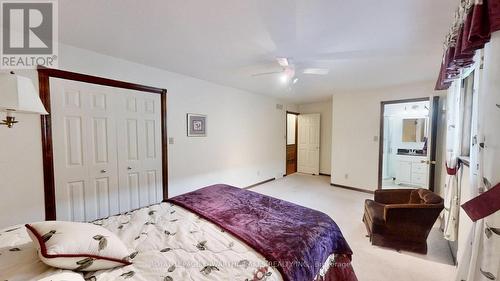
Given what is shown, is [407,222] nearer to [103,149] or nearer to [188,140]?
[188,140]

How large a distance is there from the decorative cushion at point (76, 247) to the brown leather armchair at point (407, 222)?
2.55 m

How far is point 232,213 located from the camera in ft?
5.91

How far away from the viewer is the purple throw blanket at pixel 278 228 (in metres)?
1.22

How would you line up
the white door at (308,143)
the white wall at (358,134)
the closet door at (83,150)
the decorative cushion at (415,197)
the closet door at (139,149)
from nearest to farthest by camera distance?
the closet door at (83,150)
the decorative cushion at (415,197)
the closet door at (139,149)
the white wall at (358,134)
the white door at (308,143)

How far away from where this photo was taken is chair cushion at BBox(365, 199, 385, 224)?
2383 mm

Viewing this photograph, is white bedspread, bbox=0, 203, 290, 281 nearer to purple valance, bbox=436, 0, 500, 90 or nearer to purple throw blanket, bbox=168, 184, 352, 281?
purple throw blanket, bbox=168, 184, 352, 281

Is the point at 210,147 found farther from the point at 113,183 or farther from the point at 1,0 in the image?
the point at 1,0

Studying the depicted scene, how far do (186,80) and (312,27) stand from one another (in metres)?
2.32

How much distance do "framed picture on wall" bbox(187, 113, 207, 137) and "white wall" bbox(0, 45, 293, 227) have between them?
9cm

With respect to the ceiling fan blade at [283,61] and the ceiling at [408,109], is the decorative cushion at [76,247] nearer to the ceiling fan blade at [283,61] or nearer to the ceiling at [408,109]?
the ceiling fan blade at [283,61]

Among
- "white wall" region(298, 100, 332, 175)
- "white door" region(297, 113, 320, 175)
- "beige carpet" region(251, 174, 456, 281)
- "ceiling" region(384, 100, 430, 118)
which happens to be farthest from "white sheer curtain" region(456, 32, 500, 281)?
"white door" region(297, 113, 320, 175)

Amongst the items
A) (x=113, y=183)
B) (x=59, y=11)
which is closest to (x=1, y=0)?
(x=59, y=11)

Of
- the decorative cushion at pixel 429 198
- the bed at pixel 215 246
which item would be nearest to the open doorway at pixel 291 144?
the decorative cushion at pixel 429 198

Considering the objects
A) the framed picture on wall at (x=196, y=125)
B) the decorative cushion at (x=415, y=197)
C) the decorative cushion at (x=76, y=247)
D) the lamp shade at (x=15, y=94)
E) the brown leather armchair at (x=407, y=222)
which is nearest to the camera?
the decorative cushion at (x=76, y=247)
